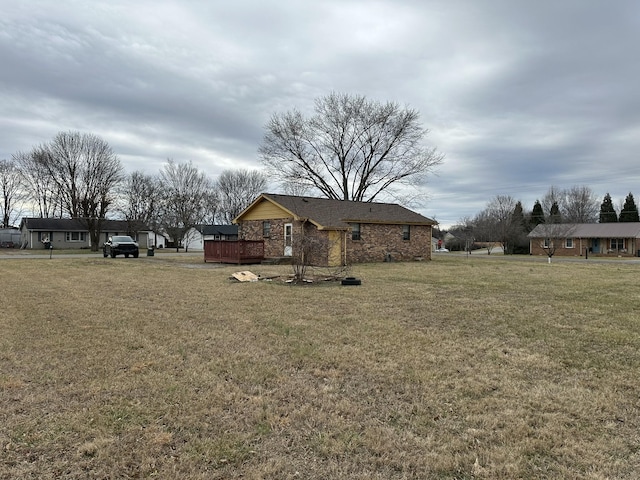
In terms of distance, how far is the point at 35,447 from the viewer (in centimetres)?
310

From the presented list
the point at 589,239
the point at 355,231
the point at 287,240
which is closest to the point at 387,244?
the point at 355,231

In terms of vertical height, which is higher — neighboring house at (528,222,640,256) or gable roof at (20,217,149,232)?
gable roof at (20,217,149,232)

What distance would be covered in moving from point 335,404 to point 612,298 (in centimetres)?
932

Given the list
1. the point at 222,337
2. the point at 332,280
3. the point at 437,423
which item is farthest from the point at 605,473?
the point at 332,280

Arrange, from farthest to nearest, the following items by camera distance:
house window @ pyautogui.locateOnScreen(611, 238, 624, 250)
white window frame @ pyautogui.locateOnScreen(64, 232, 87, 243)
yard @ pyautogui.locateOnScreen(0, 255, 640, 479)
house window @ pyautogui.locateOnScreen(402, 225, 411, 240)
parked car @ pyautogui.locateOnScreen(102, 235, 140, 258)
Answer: white window frame @ pyautogui.locateOnScreen(64, 232, 87, 243) → house window @ pyautogui.locateOnScreen(611, 238, 624, 250) → parked car @ pyautogui.locateOnScreen(102, 235, 140, 258) → house window @ pyautogui.locateOnScreen(402, 225, 411, 240) → yard @ pyautogui.locateOnScreen(0, 255, 640, 479)

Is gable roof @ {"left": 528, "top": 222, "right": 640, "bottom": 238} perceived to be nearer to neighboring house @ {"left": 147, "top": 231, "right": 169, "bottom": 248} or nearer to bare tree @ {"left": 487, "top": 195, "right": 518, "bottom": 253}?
bare tree @ {"left": 487, "top": 195, "right": 518, "bottom": 253}

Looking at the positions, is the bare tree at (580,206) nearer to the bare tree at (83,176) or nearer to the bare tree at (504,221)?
the bare tree at (504,221)

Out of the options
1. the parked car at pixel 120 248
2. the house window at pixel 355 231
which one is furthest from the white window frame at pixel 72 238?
the house window at pixel 355 231

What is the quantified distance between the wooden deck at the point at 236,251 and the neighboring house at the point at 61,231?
2955 cm

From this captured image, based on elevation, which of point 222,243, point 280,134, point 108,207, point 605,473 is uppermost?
point 280,134

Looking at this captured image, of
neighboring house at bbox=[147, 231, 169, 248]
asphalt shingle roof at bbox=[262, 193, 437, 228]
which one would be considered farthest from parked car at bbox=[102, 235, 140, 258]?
neighboring house at bbox=[147, 231, 169, 248]

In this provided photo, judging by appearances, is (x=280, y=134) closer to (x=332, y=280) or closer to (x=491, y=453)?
(x=332, y=280)

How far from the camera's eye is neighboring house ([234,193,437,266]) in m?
22.5

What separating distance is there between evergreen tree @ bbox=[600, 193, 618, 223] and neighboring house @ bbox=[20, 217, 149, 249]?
61.9m
